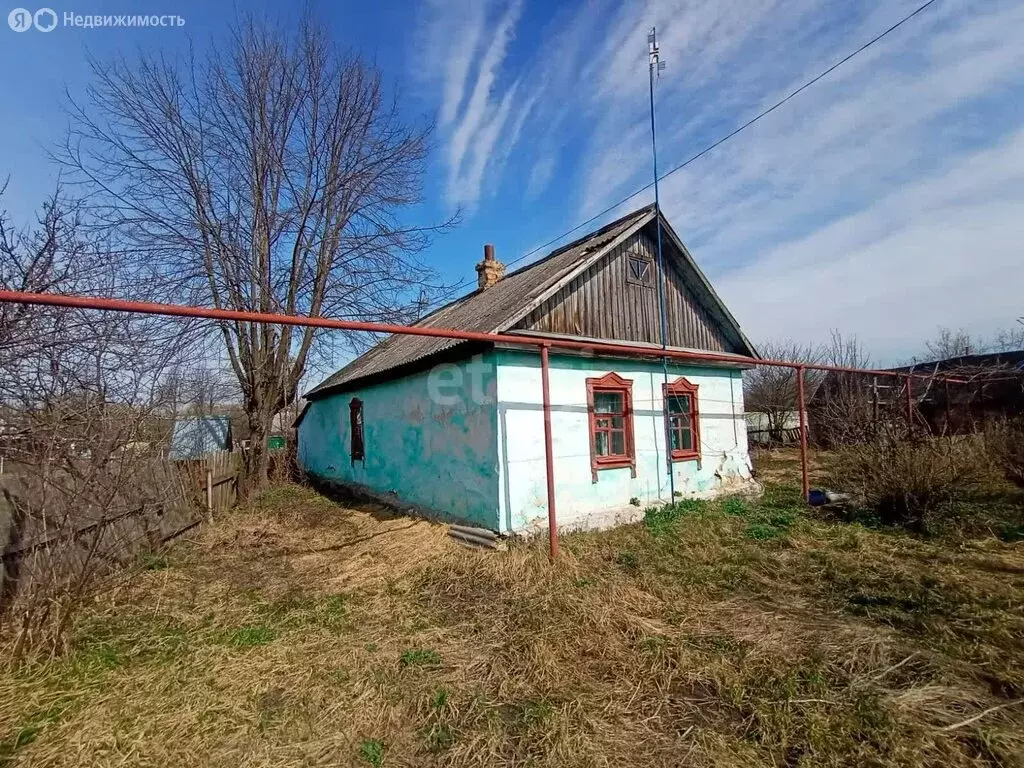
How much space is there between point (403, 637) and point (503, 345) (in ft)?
13.8

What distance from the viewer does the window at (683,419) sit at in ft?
33.3

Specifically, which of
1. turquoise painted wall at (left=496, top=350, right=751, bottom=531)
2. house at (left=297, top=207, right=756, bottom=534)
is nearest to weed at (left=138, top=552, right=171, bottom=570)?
house at (left=297, top=207, right=756, bottom=534)

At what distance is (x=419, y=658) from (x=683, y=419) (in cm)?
782

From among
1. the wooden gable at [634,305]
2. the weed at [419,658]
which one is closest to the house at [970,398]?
the wooden gable at [634,305]

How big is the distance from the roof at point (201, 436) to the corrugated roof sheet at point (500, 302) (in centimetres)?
520

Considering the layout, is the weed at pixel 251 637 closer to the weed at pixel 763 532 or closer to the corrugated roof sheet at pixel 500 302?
the corrugated roof sheet at pixel 500 302

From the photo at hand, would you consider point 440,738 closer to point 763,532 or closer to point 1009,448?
Result: point 763,532

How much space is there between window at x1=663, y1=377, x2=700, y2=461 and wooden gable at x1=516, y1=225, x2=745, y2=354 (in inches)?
39.4

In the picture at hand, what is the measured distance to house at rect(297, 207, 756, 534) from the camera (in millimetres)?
7734

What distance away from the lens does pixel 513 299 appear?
373 inches

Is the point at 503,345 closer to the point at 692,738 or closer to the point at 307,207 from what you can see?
the point at 692,738

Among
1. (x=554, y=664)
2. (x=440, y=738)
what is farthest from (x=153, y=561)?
(x=554, y=664)

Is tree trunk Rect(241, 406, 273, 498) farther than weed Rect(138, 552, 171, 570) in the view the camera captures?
Yes

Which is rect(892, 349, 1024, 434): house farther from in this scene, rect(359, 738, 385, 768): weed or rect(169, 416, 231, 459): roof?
rect(169, 416, 231, 459): roof
